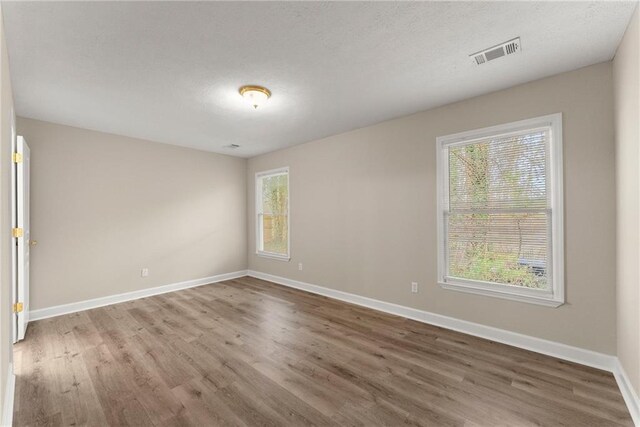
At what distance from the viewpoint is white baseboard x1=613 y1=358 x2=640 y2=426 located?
1.76m

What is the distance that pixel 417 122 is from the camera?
3.49 m

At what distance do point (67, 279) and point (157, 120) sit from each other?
2499 mm

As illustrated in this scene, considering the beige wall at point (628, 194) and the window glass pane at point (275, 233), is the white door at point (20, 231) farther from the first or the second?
the beige wall at point (628, 194)

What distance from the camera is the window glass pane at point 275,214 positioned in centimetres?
540

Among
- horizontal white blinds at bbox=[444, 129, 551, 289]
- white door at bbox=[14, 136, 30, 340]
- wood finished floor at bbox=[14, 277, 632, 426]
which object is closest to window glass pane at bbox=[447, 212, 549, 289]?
horizontal white blinds at bbox=[444, 129, 551, 289]

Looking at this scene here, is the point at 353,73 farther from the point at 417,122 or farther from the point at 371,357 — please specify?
the point at 371,357

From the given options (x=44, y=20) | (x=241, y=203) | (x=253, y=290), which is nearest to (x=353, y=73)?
(x=44, y=20)

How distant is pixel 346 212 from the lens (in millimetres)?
4309

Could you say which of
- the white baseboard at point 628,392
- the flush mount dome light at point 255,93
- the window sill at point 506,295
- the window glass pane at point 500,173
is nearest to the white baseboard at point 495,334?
the white baseboard at point 628,392

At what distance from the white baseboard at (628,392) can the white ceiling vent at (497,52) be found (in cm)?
250

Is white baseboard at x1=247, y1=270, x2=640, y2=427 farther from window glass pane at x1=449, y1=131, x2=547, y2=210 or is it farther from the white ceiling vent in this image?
the white ceiling vent

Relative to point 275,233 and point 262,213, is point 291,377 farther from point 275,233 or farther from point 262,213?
point 262,213

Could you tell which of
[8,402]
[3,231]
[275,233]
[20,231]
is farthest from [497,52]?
[20,231]

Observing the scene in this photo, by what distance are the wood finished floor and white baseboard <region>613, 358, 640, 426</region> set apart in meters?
0.05
